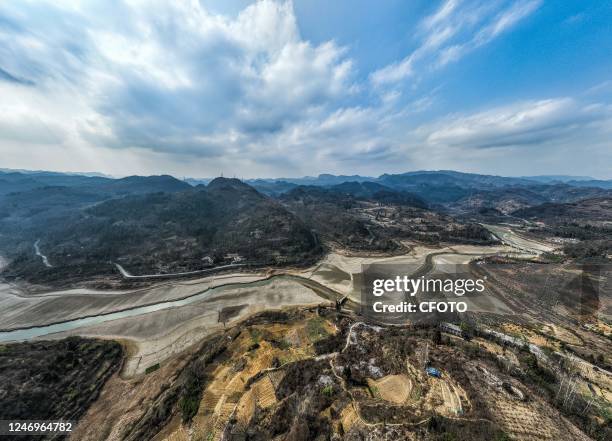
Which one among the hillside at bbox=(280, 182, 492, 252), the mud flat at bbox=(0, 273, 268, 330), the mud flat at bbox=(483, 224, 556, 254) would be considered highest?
the hillside at bbox=(280, 182, 492, 252)

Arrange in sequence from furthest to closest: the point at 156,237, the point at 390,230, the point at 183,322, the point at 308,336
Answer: the point at 390,230 < the point at 156,237 < the point at 183,322 < the point at 308,336

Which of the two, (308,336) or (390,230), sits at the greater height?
(390,230)

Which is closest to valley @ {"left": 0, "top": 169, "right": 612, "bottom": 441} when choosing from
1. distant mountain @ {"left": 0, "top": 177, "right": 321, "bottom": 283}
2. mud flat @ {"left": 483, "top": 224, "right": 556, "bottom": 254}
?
distant mountain @ {"left": 0, "top": 177, "right": 321, "bottom": 283}

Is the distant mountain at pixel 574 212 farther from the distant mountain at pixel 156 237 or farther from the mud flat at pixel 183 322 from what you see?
the mud flat at pixel 183 322

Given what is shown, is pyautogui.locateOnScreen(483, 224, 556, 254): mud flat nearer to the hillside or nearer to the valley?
the valley

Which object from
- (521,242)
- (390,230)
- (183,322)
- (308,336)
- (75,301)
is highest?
(390,230)

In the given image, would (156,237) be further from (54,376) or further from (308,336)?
(308,336)

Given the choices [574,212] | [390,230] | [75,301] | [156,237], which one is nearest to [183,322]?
[75,301]

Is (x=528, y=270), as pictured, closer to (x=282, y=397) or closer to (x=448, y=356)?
(x=448, y=356)

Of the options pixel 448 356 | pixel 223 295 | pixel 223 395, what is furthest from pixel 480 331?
pixel 223 295

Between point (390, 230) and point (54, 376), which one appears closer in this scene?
point (54, 376)

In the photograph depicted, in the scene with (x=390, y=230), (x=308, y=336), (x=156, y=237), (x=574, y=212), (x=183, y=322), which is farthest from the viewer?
(x=574, y=212)
